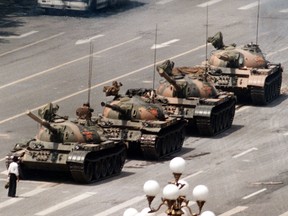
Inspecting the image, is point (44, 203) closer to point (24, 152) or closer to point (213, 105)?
point (24, 152)

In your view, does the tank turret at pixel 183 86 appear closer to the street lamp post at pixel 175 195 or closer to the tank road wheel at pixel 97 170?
the tank road wheel at pixel 97 170

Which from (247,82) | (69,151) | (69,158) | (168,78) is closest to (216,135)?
(168,78)

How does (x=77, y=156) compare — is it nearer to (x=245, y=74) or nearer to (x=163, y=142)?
(x=163, y=142)

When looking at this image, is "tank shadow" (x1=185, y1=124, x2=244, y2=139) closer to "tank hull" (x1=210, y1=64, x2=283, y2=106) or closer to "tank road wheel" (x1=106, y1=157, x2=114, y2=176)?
"tank hull" (x1=210, y1=64, x2=283, y2=106)

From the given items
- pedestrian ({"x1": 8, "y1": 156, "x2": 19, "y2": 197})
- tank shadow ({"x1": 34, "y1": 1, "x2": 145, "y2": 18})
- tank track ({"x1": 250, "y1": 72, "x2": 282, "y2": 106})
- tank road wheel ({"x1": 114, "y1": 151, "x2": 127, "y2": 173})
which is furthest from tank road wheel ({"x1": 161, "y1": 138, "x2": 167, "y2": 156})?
tank shadow ({"x1": 34, "y1": 1, "x2": 145, "y2": 18})

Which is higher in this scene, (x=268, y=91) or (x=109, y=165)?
(x=109, y=165)

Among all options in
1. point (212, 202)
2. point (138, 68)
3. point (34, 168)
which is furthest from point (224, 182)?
point (138, 68)

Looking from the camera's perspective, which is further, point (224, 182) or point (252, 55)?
point (252, 55)
